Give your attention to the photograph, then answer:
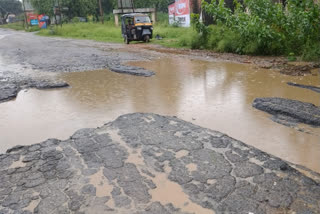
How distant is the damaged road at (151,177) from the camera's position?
95.9 inches

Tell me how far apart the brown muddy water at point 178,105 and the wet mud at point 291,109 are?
0.18 metres

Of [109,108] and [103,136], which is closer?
[103,136]

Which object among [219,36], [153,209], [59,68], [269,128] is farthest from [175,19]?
[153,209]

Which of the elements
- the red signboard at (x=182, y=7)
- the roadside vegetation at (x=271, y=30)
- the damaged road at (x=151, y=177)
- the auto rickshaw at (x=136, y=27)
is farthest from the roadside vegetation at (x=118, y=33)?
the damaged road at (x=151, y=177)

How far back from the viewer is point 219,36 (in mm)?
12711

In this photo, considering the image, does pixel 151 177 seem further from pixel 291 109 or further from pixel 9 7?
pixel 9 7

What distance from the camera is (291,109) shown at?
4520mm

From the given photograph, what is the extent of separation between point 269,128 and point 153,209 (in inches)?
90.1

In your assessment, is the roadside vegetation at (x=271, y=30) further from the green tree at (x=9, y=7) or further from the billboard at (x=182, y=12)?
the green tree at (x=9, y=7)

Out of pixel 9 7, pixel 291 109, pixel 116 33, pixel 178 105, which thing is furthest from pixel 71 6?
pixel 291 109

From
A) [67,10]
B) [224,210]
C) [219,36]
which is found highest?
[67,10]

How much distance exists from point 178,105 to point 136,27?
45.4ft

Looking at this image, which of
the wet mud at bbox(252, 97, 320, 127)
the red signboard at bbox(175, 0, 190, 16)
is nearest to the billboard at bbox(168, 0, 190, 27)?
the red signboard at bbox(175, 0, 190, 16)

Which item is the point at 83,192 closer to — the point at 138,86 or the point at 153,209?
the point at 153,209
